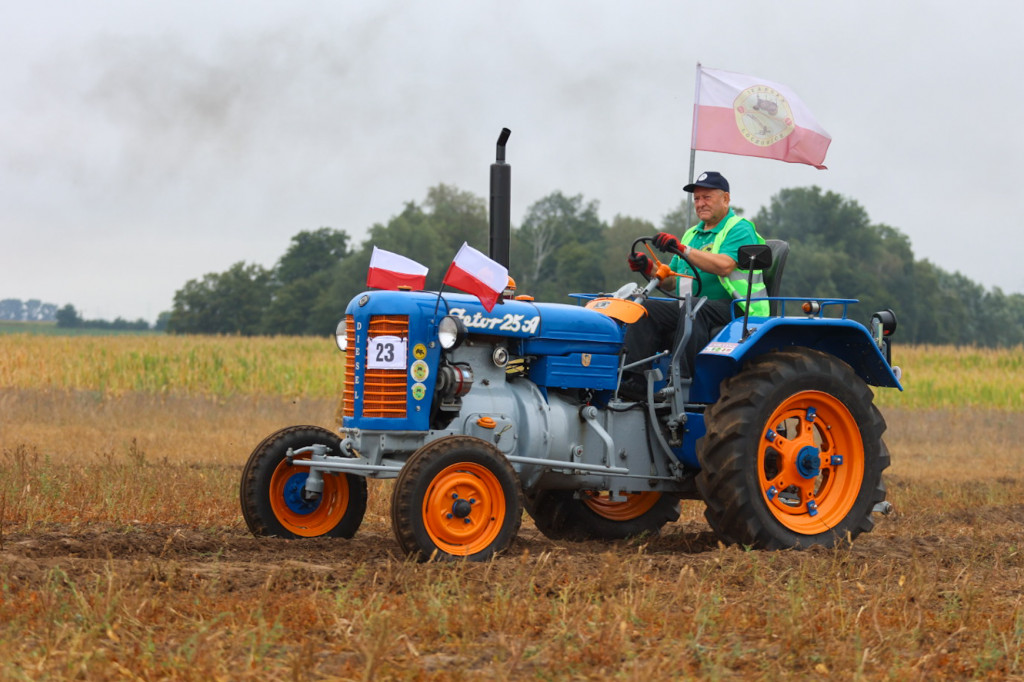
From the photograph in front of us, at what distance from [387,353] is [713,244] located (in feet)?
7.29

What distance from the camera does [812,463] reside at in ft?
23.4

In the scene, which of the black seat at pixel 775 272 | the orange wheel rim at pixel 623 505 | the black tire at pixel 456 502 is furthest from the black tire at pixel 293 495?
the black seat at pixel 775 272

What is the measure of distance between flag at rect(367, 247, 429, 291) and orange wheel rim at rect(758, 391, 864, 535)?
215 cm

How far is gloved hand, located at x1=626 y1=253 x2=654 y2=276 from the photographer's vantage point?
6953 mm

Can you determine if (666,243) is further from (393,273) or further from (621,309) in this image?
(393,273)

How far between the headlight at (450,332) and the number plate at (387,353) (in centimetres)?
20

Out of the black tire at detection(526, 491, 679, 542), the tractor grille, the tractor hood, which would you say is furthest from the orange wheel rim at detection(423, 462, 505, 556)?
the black tire at detection(526, 491, 679, 542)

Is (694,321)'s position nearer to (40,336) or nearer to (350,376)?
(350,376)

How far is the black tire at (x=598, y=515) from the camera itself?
25.7ft

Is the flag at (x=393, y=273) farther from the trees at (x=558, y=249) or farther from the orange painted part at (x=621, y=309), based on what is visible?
the trees at (x=558, y=249)

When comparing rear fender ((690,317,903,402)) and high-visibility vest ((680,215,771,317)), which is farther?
high-visibility vest ((680,215,771,317))

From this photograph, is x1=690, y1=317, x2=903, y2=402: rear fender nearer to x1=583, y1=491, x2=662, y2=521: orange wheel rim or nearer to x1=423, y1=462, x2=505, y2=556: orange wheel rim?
x1=583, y1=491, x2=662, y2=521: orange wheel rim

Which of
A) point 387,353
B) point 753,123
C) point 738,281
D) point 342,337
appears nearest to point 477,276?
point 387,353

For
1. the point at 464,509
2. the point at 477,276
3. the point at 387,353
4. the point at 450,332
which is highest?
the point at 477,276
